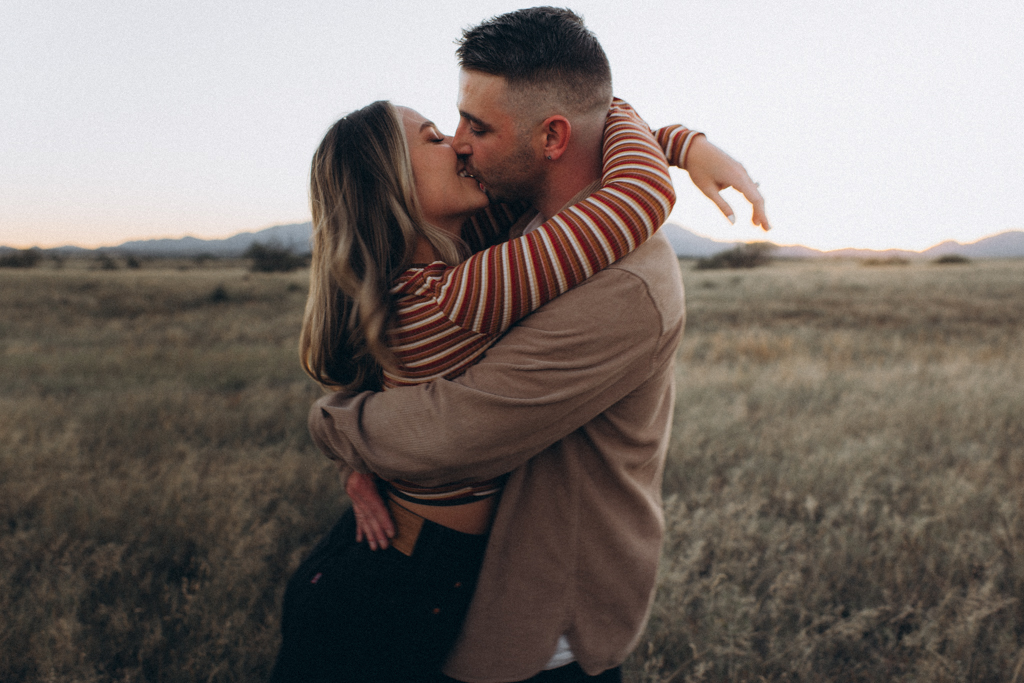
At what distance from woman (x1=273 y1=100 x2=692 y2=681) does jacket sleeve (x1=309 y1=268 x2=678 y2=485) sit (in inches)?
2.8

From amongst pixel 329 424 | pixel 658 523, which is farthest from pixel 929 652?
pixel 329 424

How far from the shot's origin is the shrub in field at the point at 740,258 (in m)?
45.4

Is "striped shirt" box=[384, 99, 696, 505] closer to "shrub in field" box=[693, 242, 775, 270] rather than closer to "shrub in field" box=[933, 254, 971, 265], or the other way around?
"shrub in field" box=[693, 242, 775, 270]

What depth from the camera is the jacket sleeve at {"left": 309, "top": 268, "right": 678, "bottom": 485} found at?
1.14 meters

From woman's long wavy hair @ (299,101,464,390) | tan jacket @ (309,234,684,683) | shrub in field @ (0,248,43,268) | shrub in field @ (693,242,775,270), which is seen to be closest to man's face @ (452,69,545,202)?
woman's long wavy hair @ (299,101,464,390)

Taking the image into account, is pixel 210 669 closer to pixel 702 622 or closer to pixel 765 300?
pixel 702 622

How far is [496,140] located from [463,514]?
99cm

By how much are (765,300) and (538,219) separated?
18.4m

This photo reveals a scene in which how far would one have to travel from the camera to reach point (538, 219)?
63.1 inches

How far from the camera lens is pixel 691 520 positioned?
3727 mm

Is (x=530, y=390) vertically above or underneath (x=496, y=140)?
underneath

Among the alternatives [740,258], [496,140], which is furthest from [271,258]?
[496,140]

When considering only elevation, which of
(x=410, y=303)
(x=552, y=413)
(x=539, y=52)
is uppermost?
(x=539, y=52)

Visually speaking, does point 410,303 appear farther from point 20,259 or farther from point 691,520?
point 20,259
